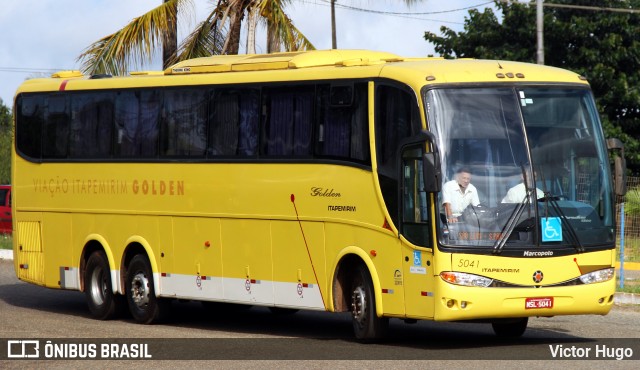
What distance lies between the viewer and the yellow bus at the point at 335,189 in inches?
571

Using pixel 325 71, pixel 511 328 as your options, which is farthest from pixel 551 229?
pixel 325 71

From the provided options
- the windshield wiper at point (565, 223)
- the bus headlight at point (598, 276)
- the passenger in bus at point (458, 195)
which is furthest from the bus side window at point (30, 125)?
the bus headlight at point (598, 276)

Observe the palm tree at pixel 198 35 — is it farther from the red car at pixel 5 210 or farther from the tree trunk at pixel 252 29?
the red car at pixel 5 210

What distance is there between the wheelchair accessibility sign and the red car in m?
28.5

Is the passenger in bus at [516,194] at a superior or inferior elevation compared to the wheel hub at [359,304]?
superior

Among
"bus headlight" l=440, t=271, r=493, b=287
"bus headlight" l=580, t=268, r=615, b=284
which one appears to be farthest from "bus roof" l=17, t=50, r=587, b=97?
"bus headlight" l=580, t=268, r=615, b=284

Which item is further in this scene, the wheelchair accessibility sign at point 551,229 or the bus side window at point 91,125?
the bus side window at point 91,125

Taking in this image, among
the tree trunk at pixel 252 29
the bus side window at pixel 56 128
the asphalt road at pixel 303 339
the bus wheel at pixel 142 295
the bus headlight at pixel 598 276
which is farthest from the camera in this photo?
the tree trunk at pixel 252 29

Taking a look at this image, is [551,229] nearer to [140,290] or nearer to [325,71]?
[325,71]

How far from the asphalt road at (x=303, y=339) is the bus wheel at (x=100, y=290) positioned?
0.22 metres

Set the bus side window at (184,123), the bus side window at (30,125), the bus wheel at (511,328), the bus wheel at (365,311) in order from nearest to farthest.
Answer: the bus wheel at (365,311) < the bus wheel at (511,328) < the bus side window at (184,123) < the bus side window at (30,125)

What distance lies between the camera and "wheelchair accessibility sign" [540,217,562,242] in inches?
→ 574

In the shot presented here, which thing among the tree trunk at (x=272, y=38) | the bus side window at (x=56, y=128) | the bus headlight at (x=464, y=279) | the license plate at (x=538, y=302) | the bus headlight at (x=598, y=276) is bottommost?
the license plate at (x=538, y=302)

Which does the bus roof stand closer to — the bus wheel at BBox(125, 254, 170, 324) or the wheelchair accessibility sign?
the wheelchair accessibility sign
